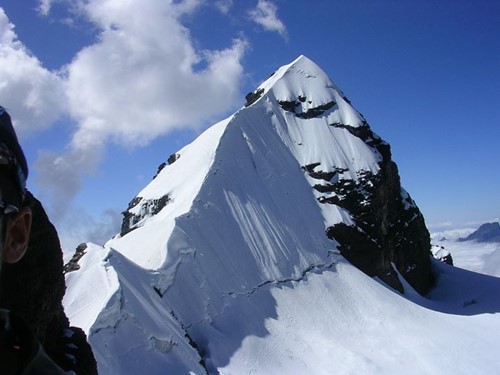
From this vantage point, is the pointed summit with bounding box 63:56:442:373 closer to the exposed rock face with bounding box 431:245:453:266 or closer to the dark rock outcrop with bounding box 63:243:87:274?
the dark rock outcrop with bounding box 63:243:87:274

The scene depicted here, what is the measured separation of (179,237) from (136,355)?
1092 cm

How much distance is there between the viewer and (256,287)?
26859mm

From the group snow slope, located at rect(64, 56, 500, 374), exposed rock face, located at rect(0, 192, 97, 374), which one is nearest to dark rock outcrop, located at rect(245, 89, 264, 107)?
snow slope, located at rect(64, 56, 500, 374)

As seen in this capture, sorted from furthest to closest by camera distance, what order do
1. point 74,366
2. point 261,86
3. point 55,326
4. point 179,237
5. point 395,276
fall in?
point 261,86 < point 395,276 < point 179,237 < point 55,326 < point 74,366

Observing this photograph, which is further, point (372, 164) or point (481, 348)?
point (372, 164)

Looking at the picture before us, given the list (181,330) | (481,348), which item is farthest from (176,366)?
(481,348)

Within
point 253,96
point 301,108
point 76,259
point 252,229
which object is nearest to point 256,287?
point 252,229

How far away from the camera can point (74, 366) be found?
570 centimetres

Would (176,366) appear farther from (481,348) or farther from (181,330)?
(481,348)

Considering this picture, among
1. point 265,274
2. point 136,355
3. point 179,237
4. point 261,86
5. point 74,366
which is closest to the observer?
point 74,366

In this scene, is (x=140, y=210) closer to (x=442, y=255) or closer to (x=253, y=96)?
(x=253, y=96)

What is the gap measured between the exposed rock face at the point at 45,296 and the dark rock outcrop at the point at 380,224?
29.9 metres

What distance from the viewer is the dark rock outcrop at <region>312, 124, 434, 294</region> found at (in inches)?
1427

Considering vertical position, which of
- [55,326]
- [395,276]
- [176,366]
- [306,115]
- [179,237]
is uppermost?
[306,115]
